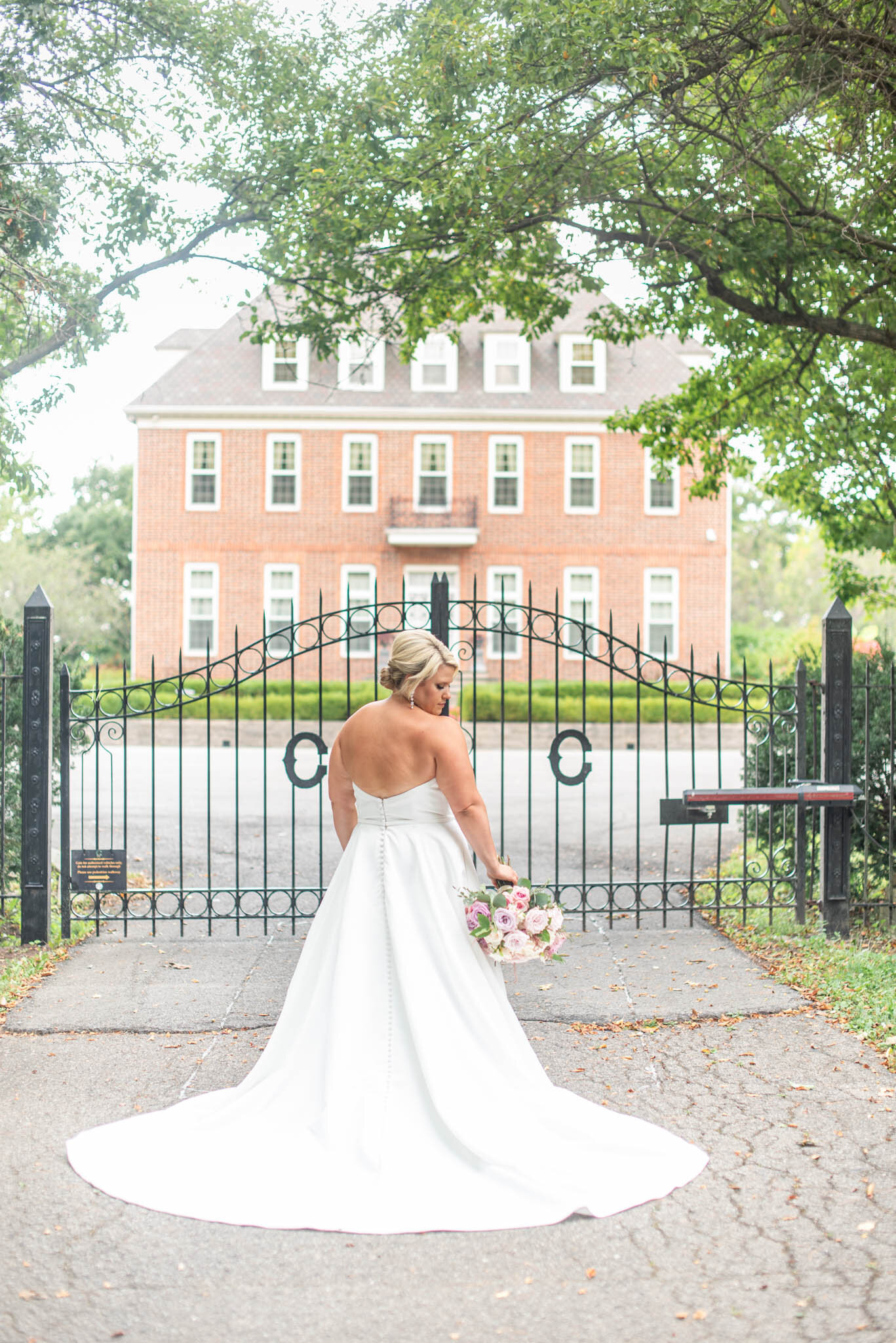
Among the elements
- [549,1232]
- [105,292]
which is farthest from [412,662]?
[105,292]

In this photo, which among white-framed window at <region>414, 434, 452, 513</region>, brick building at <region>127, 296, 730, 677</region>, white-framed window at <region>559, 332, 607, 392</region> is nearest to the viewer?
brick building at <region>127, 296, 730, 677</region>

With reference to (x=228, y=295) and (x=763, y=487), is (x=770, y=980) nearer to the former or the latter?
(x=763, y=487)

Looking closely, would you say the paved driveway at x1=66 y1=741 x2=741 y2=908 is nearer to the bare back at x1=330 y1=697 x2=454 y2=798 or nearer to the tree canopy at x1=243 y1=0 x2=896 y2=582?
the bare back at x1=330 y1=697 x2=454 y2=798

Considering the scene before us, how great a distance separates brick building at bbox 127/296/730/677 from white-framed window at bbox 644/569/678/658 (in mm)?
39

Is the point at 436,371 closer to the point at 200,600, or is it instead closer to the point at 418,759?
the point at 200,600

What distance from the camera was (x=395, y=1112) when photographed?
12.9 ft

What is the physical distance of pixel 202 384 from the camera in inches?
1242

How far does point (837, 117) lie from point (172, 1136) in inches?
309

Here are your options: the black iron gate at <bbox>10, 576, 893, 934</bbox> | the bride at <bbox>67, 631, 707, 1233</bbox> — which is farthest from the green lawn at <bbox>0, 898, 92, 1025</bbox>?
the bride at <bbox>67, 631, 707, 1233</bbox>

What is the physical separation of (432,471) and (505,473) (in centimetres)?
197

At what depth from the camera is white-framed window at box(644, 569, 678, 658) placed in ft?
103

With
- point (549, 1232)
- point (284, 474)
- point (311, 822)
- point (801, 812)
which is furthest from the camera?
point (284, 474)

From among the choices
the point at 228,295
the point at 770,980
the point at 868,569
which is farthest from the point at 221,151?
the point at 868,569

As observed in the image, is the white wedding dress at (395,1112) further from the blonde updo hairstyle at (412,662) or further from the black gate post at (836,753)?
the black gate post at (836,753)
